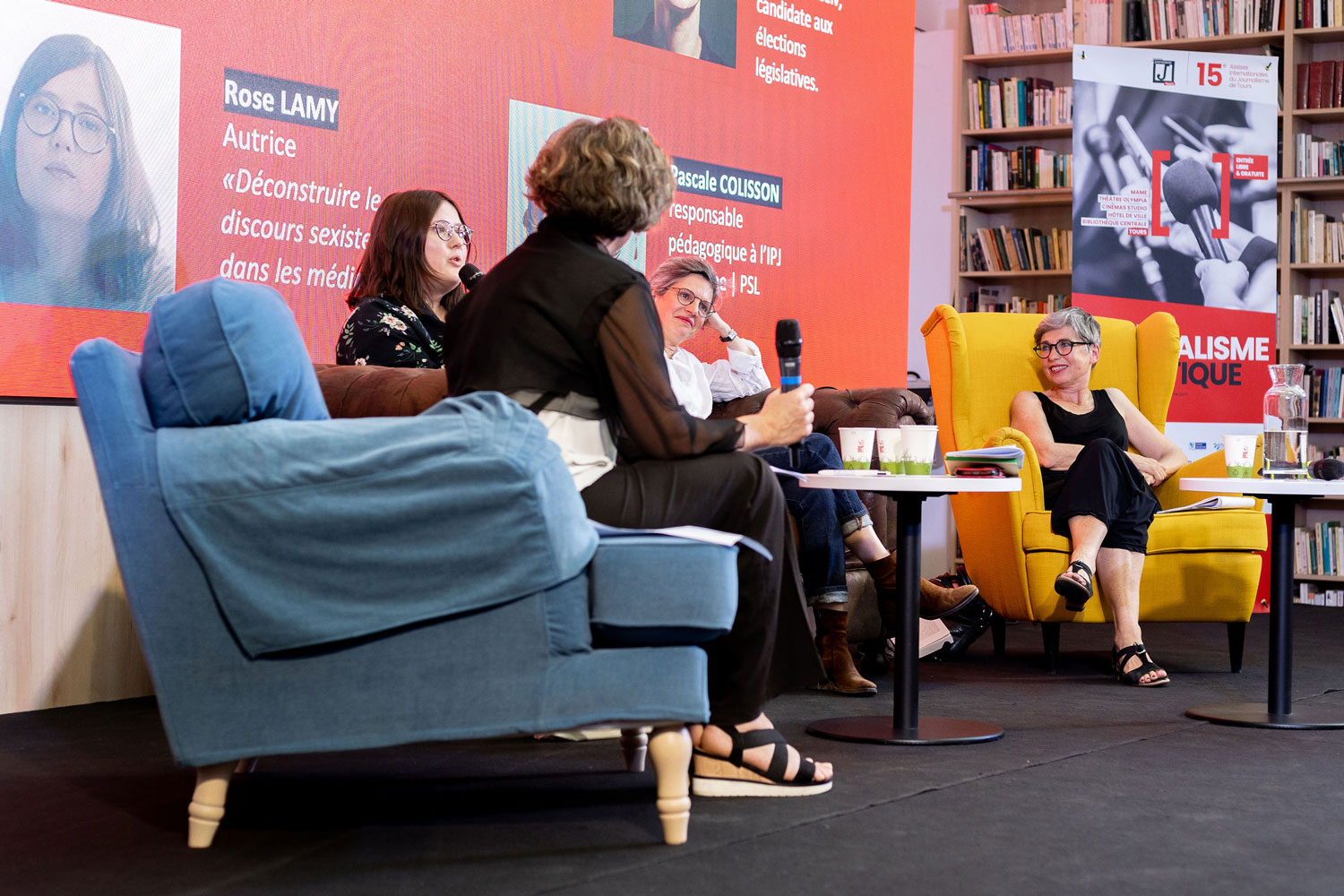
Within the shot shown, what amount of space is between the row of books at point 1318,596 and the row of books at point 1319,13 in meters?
2.57

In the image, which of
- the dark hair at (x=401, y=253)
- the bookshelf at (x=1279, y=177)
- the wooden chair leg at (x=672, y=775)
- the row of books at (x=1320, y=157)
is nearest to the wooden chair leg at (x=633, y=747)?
the wooden chair leg at (x=672, y=775)

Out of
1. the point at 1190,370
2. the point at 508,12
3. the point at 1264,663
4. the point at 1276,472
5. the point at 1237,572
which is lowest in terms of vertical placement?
the point at 1264,663

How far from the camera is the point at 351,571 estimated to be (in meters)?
1.86

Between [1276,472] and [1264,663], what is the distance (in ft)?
4.05

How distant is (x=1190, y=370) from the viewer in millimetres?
5988

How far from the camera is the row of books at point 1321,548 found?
20.9 feet

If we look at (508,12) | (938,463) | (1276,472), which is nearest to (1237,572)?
(1276,472)

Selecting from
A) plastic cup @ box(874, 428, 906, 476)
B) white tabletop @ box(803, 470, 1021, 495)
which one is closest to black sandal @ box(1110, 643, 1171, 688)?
white tabletop @ box(803, 470, 1021, 495)

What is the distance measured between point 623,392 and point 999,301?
5.40 m

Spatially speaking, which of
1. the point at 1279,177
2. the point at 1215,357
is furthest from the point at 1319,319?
the point at 1215,357

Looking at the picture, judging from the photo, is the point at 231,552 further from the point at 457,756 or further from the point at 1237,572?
the point at 1237,572

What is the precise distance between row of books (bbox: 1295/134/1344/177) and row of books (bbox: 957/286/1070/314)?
1.24 metres

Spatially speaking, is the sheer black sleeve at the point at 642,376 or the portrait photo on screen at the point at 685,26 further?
the portrait photo on screen at the point at 685,26

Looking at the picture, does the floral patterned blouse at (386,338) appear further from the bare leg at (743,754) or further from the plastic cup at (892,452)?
the bare leg at (743,754)
